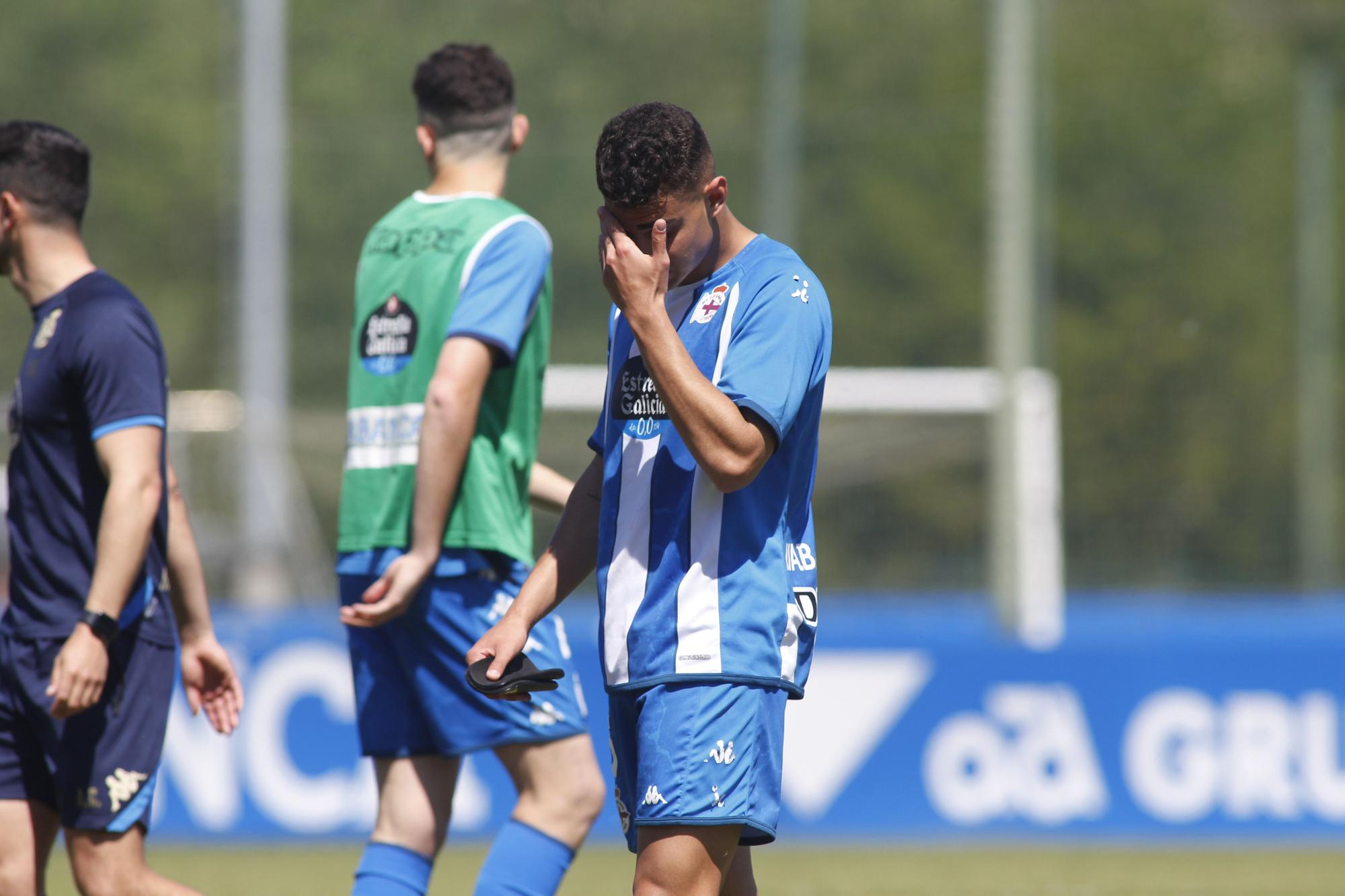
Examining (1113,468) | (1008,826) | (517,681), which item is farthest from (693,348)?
(1113,468)

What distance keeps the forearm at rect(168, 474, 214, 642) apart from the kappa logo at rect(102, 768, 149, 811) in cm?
47

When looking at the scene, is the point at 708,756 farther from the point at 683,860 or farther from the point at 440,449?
the point at 440,449

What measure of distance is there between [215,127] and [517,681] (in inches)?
378

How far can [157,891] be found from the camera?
13.9 ft

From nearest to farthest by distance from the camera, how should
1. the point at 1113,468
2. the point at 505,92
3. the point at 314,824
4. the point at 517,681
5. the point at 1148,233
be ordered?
the point at 517,681
the point at 505,92
the point at 314,824
the point at 1113,468
the point at 1148,233

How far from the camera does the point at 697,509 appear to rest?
3.58m

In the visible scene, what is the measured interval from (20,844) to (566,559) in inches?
59.1

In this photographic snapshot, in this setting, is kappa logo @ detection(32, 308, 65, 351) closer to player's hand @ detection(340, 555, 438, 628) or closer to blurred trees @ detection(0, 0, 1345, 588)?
player's hand @ detection(340, 555, 438, 628)

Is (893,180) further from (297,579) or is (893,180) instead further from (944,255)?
(297,579)

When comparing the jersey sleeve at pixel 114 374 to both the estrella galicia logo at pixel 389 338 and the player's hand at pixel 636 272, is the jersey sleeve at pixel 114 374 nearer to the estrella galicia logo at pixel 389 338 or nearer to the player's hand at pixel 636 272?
the estrella galicia logo at pixel 389 338

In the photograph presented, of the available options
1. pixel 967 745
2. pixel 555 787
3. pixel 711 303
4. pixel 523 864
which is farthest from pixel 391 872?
pixel 967 745

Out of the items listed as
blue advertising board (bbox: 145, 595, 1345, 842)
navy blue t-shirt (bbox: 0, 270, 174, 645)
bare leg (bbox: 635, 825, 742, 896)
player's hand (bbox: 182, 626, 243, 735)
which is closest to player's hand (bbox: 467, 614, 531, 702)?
bare leg (bbox: 635, 825, 742, 896)

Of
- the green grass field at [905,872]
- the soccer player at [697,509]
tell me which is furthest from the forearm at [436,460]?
the green grass field at [905,872]

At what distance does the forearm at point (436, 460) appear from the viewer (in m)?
4.58
